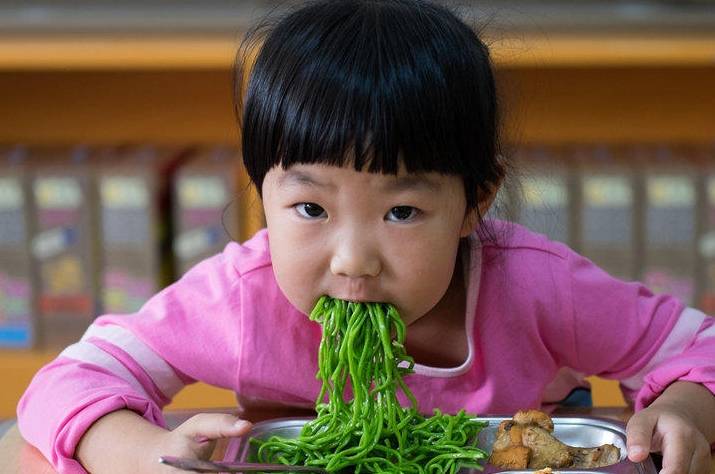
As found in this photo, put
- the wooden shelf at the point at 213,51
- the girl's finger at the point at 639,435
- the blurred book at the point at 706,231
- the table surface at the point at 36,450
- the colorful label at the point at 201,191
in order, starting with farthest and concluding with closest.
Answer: the colorful label at the point at 201,191 < the blurred book at the point at 706,231 < the wooden shelf at the point at 213,51 < the table surface at the point at 36,450 < the girl's finger at the point at 639,435

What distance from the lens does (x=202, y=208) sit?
2.43 m

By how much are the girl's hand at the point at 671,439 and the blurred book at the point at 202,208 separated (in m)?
1.44

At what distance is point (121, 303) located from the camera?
Answer: 2.47m

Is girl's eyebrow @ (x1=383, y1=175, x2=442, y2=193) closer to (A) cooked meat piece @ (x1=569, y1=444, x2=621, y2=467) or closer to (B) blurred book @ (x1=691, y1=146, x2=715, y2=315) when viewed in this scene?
(A) cooked meat piece @ (x1=569, y1=444, x2=621, y2=467)

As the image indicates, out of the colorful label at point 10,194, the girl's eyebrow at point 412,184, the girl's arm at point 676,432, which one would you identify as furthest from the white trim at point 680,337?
the colorful label at point 10,194

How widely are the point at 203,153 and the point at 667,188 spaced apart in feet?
3.08

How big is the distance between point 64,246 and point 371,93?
1578 millimetres

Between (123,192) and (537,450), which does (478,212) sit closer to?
(537,450)

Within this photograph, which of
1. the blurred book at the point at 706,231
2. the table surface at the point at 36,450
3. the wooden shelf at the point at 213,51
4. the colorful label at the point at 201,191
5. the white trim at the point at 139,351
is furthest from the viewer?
the colorful label at the point at 201,191

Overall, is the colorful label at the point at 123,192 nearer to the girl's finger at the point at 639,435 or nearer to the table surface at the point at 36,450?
the table surface at the point at 36,450

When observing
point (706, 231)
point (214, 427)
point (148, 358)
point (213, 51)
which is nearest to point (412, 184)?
point (214, 427)

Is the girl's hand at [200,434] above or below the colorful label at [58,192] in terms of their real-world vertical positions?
→ above

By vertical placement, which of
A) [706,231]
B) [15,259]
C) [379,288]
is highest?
[379,288]

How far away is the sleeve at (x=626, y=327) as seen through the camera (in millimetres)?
1241
